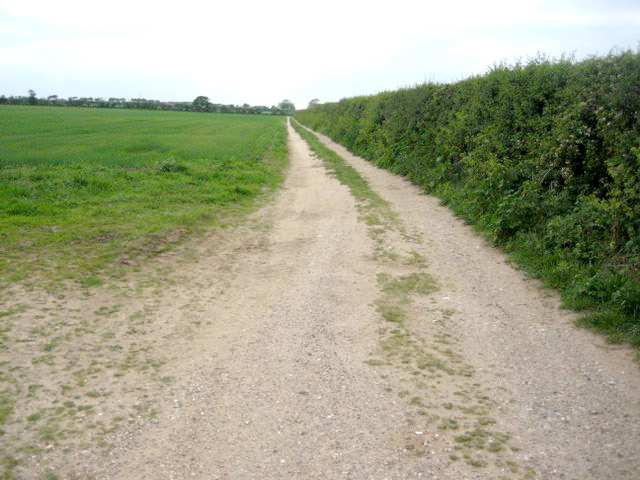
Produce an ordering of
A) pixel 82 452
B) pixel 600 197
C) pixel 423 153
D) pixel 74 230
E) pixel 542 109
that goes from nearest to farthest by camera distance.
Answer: pixel 82 452
pixel 600 197
pixel 74 230
pixel 542 109
pixel 423 153

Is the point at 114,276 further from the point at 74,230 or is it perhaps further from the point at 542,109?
the point at 542,109

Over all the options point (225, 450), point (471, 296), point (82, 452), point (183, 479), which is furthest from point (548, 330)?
point (82, 452)

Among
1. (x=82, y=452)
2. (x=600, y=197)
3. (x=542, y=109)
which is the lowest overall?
(x=82, y=452)

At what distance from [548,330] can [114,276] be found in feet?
17.7

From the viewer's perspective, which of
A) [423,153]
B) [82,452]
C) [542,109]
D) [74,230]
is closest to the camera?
[82,452]

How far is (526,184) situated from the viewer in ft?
31.6

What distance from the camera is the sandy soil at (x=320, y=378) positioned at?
3.82 metres

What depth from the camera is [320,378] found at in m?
4.98

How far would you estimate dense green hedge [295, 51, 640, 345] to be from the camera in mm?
6777

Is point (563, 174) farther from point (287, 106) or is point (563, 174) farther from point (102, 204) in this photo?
point (287, 106)

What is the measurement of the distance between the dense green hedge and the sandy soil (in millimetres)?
617

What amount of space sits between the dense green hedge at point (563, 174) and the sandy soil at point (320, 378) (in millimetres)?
617

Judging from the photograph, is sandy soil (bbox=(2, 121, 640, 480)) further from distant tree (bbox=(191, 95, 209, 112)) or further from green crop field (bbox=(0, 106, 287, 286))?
distant tree (bbox=(191, 95, 209, 112))

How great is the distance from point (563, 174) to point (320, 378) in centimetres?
586
